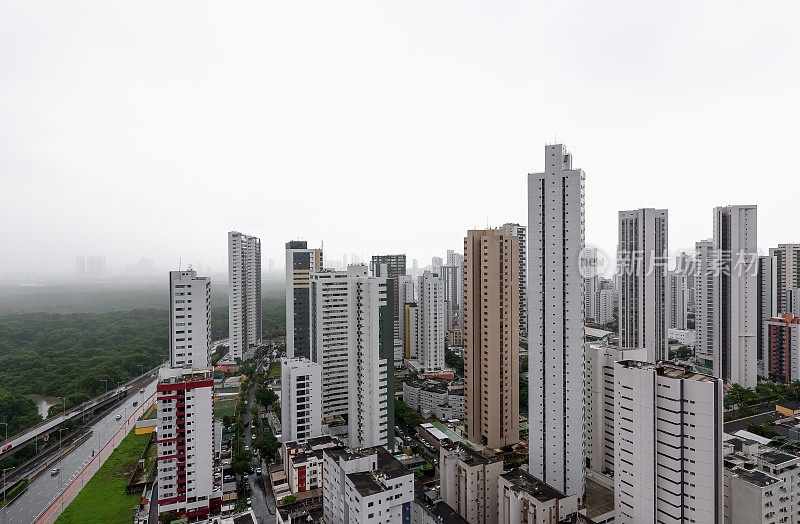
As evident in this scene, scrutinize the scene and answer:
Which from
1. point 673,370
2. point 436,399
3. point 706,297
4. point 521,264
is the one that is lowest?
point 436,399

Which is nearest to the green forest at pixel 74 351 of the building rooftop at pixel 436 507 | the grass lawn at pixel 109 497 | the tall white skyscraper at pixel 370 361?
the grass lawn at pixel 109 497

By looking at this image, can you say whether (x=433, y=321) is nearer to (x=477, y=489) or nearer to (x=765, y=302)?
(x=477, y=489)

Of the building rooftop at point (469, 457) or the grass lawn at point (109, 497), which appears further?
the grass lawn at point (109, 497)

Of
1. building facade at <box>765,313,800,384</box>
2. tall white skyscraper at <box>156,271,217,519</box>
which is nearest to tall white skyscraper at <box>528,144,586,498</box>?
tall white skyscraper at <box>156,271,217,519</box>

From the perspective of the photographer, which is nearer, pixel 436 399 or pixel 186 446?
pixel 186 446

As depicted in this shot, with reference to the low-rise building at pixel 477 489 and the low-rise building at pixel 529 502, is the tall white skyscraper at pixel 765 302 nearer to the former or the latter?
the low-rise building at pixel 477 489

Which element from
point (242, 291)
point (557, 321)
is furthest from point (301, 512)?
point (242, 291)
